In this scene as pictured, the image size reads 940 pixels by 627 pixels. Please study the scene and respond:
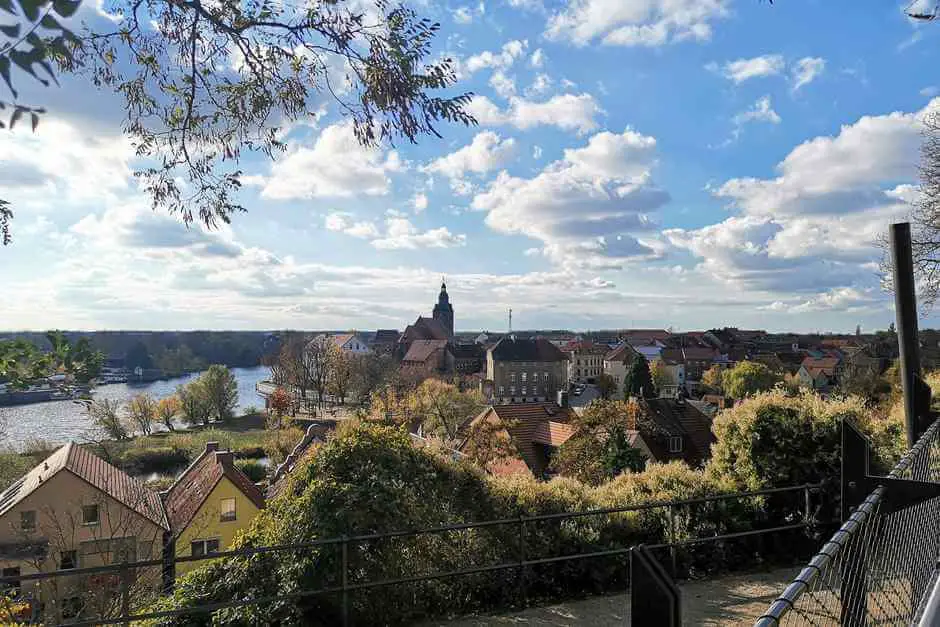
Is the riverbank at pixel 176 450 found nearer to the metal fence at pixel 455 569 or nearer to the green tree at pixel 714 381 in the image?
the metal fence at pixel 455 569

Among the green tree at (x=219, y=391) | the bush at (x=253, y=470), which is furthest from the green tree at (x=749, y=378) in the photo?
the green tree at (x=219, y=391)

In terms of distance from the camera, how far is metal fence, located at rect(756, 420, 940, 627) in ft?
7.48

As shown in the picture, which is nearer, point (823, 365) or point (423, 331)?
point (823, 365)

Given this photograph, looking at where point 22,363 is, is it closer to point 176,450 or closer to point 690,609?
point 690,609

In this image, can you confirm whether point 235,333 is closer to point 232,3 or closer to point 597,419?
point 597,419

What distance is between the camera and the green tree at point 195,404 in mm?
47250

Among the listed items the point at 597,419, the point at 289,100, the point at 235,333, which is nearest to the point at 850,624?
the point at 289,100

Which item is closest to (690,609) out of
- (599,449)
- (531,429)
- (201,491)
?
(599,449)

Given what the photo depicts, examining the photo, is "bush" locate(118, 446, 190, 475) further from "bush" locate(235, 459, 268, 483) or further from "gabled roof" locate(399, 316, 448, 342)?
"gabled roof" locate(399, 316, 448, 342)

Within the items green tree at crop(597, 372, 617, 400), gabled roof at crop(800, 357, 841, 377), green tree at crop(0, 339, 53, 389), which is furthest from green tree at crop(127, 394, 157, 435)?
gabled roof at crop(800, 357, 841, 377)

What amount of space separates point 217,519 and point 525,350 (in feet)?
174

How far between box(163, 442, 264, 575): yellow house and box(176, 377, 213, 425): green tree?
30.8 meters

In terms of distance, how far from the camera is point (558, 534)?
20.4 feet

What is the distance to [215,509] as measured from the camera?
17266mm
